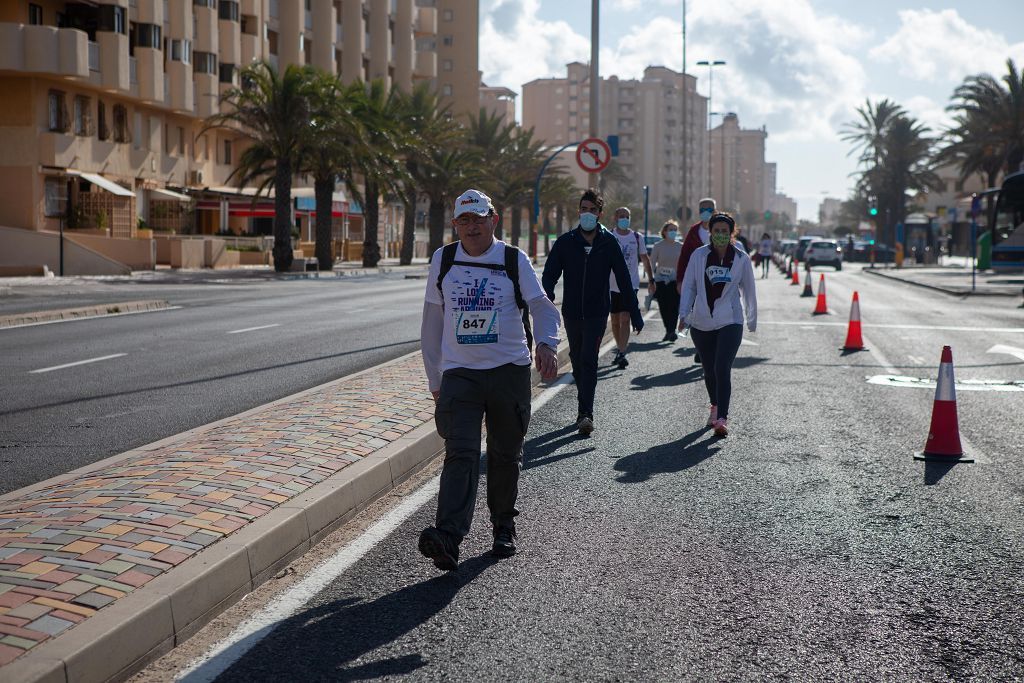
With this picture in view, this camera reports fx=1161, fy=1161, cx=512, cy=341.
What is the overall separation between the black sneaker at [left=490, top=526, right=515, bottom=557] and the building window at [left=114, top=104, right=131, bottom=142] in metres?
44.8

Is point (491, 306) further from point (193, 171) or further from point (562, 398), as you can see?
point (193, 171)

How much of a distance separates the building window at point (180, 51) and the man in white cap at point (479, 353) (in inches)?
1928

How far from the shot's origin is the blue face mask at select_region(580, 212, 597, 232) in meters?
9.46

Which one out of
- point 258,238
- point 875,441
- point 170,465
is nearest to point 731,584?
point 170,465

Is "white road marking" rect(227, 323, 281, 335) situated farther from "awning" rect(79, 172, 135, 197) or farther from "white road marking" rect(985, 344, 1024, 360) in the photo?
"awning" rect(79, 172, 135, 197)

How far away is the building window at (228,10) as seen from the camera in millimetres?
57031

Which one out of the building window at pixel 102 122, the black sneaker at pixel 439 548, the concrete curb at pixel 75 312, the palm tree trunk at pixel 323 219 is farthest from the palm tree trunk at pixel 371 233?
the black sneaker at pixel 439 548

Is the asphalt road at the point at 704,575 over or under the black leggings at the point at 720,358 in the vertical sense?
under

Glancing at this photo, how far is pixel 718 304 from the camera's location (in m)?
9.48

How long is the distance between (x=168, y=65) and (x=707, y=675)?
5080 centimetres

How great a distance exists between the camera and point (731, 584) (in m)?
5.25

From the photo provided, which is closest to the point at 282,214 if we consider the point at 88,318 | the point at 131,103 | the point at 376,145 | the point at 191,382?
the point at 376,145

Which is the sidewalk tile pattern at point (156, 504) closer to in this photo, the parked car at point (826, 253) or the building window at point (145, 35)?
the building window at point (145, 35)

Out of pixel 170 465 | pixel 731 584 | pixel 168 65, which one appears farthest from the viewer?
pixel 168 65
